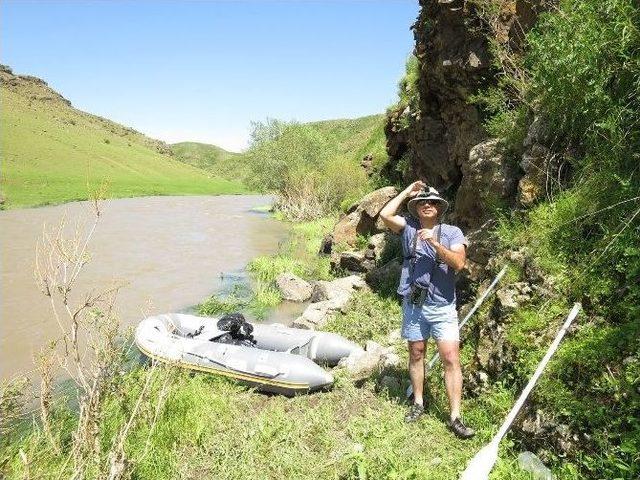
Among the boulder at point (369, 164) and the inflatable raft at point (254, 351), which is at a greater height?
the boulder at point (369, 164)

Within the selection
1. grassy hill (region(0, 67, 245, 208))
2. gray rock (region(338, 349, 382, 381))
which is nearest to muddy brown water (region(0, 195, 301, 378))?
gray rock (region(338, 349, 382, 381))

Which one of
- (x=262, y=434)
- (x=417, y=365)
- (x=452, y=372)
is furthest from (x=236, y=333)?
(x=452, y=372)

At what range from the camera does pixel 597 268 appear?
5.10m

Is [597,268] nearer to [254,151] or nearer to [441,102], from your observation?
[441,102]

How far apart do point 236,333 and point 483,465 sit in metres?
5.61

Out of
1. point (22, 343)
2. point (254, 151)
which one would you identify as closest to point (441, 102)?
point (22, 343)

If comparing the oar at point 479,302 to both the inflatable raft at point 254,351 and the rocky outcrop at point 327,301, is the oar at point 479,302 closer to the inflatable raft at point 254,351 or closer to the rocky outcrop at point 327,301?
the inflatable raft at point 254,351

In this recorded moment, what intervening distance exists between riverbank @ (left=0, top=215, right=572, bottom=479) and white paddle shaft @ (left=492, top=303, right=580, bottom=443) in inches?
22.3

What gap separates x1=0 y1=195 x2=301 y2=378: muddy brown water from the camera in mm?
11133

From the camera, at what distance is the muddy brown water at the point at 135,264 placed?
1113 centimetres

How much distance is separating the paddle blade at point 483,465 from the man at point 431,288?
3.08 feet

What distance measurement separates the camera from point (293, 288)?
45.3 ft

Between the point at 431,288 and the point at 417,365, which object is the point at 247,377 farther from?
the point at 431,288

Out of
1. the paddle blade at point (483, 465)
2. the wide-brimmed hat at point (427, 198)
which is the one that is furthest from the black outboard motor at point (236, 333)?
the paddle blade at point (483, 465)
